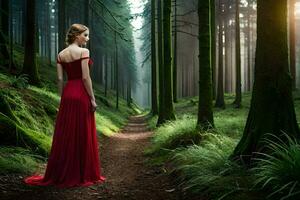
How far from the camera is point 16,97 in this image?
384 inches

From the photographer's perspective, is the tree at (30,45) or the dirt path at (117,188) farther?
the tree at (30,45)

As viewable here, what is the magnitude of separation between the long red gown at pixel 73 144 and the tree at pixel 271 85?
2.33 m

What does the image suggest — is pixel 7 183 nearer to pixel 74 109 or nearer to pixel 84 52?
pixel 74 109

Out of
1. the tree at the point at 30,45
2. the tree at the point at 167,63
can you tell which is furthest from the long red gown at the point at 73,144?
the tree at the point at 30,45

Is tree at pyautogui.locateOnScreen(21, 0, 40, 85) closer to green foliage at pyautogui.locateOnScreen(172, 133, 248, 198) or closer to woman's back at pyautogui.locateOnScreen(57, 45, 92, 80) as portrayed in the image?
woman's back at pyautogui.locateOnScreen(57, 45, 92, 80)

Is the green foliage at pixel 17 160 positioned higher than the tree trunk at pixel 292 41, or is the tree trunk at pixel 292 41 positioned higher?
the tree trunk at pixel 292 41

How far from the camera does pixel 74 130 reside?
5.85 m

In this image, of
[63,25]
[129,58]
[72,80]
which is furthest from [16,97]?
[129,58]

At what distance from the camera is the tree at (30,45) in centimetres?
1523

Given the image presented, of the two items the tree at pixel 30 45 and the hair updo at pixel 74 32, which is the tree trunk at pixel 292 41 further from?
the hair updo at pixel 74 32

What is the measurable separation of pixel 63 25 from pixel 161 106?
1051 cm

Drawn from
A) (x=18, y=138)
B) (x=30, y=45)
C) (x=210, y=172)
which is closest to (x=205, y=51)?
(x=210, y=172)

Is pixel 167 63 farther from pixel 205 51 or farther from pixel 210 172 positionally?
pixel 210 172

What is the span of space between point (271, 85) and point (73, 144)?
10.3 feet
